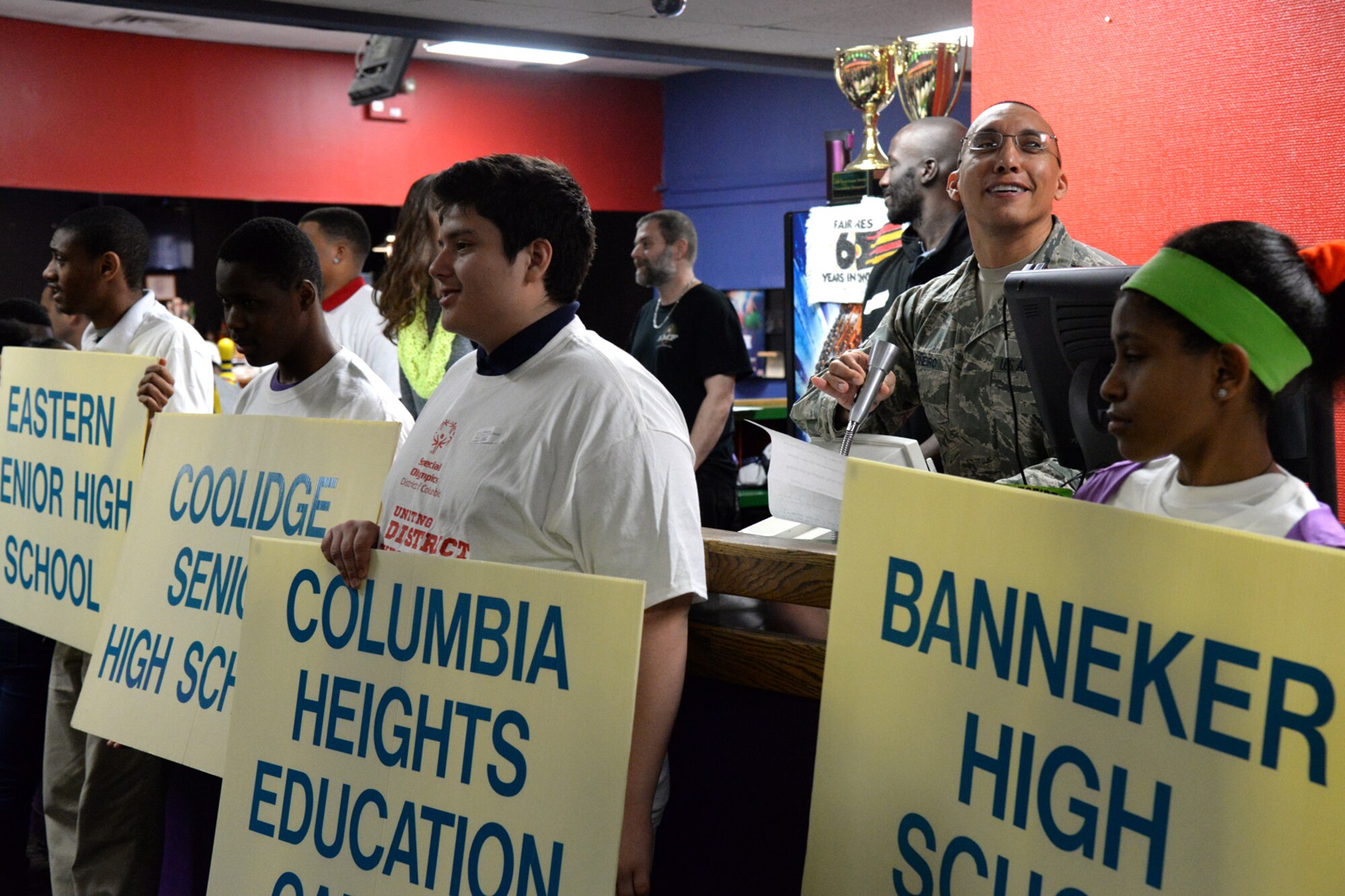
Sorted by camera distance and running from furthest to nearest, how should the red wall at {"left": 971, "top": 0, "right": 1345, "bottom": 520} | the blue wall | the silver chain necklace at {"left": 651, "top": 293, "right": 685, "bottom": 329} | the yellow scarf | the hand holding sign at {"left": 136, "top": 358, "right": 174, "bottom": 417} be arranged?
the blue wall
the silver chain necklace at {"left": 651, "top": 293, "right": 685, "bottom": 329}
the yellow scarf
the red wall at {"left": 971, "top": 0, "right": 1345, "bottom": 520}
the hand holding sign at {"left": 136, "top": 358, "right": 174, "bottom": 417}

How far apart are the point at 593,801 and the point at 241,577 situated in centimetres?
97

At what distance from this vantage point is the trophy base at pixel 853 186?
4.16 m

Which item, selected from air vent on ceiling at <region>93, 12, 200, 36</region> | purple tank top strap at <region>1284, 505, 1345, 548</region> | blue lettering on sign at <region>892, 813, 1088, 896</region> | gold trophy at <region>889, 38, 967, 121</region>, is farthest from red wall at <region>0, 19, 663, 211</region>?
purple tank top strap at <region>1284, 505, 1345, 548</region>

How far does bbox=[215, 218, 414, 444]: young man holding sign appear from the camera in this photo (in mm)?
2152

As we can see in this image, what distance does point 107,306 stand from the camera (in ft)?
9.44

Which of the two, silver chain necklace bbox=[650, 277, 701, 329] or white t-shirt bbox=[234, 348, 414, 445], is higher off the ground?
silver chain necklace bbox=[650, 277, 701, 329]

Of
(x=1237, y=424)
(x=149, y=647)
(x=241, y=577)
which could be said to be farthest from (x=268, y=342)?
(x=1237, y=424)

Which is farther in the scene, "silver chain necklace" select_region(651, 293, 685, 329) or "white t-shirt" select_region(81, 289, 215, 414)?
"silver chain necklace" select_region(651, 293, 685, 329)

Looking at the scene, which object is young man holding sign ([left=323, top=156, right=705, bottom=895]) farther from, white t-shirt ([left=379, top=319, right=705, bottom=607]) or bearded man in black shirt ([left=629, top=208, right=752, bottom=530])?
bearded man in black shirt ([left=629, top=208, right=752, bottom=530])

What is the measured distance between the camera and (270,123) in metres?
8.99

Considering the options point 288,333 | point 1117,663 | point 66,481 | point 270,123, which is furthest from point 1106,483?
point 270,123

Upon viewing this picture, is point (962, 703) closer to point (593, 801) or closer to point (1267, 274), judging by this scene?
point (593, 801)

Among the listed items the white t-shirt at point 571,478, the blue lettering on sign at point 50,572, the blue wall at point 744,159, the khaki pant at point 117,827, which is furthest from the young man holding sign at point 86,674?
the blue wall at point 744,159

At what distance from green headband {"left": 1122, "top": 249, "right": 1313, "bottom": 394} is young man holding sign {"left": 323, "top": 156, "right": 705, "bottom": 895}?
61 cm
